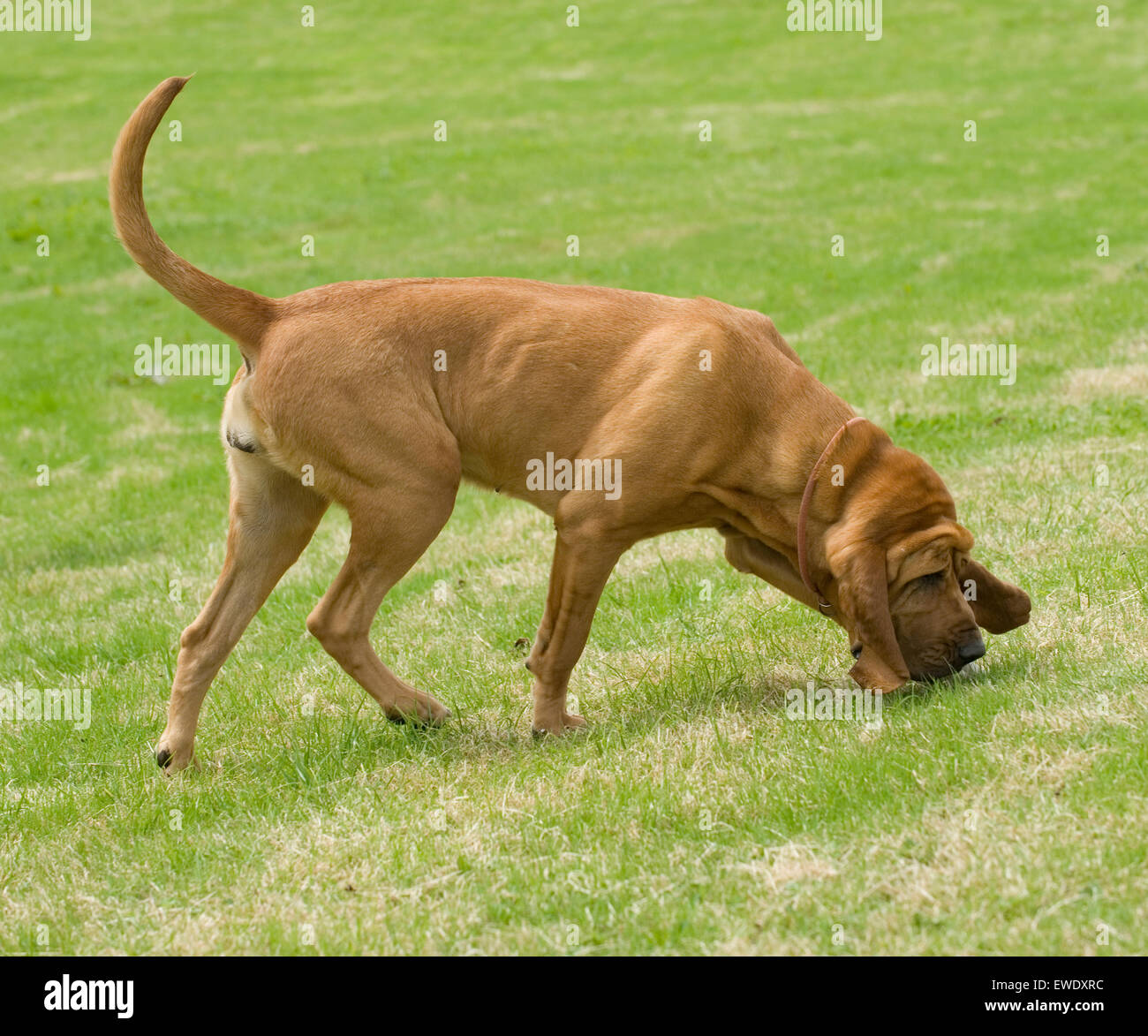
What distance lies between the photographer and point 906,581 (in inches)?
209

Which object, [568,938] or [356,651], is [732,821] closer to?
[568,938]

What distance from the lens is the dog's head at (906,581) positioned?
5.22 m

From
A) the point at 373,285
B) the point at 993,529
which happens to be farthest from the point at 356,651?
the point at 993,529

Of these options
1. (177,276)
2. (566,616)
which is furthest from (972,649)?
(177,276)

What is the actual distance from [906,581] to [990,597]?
1.23ft

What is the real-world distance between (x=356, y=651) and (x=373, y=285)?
1460 mm

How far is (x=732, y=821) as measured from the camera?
4332 millimetres

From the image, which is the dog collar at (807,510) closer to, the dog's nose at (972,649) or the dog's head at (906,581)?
the dog's head at (906,581)

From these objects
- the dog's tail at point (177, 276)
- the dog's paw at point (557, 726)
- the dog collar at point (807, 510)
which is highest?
the dog's tail at point (177, 276)

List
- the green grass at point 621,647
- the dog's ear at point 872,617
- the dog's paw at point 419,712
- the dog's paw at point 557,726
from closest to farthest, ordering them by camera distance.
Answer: the green grass at point 621,647 < the dog's ear at point 872,617 < the dog's paw at point 557,726 < the dog's paw at point 419,712

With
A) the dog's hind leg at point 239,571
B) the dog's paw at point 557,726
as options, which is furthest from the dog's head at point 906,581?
the dog's hind leg at point 239,571

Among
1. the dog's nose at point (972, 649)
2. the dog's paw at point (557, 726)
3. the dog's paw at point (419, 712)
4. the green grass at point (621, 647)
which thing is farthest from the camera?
the dog's paw at point (419, 712)

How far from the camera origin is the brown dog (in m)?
5.33

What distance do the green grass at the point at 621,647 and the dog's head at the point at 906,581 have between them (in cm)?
18
